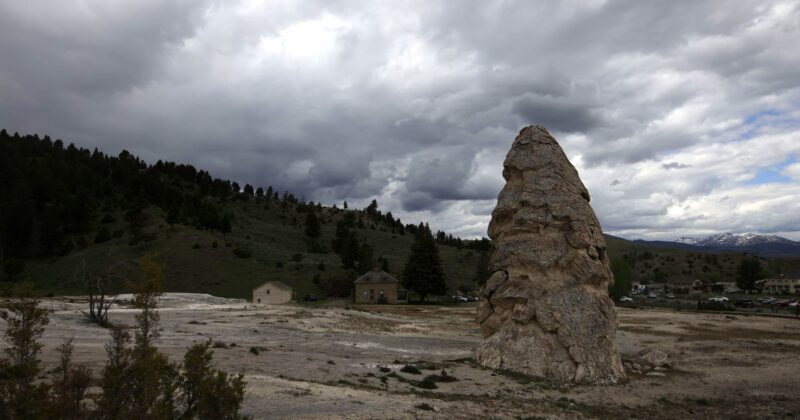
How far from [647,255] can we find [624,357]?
155080 mm

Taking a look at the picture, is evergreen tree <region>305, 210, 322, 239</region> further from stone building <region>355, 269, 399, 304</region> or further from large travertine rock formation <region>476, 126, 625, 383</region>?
large travertine rock formation <region>476, 126, 625, 383</region>

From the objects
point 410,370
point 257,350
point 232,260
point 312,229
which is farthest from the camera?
point 312,229

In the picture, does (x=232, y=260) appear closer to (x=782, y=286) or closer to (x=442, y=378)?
(x=442, y=378)

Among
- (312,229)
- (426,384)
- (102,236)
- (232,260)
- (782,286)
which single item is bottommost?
(782,286)

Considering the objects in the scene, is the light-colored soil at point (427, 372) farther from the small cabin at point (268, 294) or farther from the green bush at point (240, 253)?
the green bush at point (240, 253)

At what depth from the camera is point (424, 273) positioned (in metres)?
76.3

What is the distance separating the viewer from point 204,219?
328ft

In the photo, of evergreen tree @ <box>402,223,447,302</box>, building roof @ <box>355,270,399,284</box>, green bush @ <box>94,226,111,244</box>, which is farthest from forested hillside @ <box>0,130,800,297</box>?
evergreen tree @ <box>402,223,447,302</box>

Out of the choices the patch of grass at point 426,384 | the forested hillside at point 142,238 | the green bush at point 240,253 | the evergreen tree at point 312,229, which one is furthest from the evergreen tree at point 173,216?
the patch of grass at point 426,384

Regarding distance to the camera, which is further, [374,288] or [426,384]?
[374,288]

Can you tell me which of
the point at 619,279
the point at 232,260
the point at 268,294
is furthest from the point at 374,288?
the point at 619,279

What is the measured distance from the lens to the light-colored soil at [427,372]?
15148 millimetres

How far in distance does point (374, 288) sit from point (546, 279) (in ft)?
172

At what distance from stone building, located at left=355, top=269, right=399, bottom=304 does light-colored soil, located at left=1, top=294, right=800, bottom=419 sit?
1340 inches
